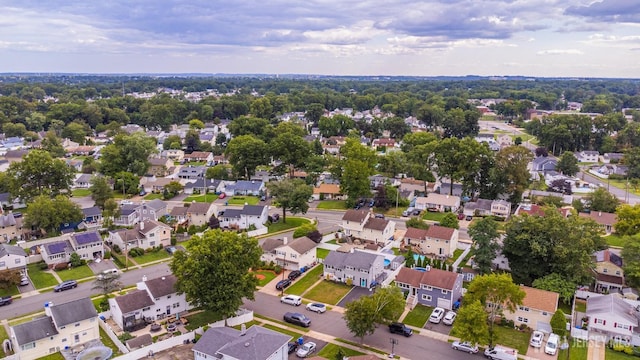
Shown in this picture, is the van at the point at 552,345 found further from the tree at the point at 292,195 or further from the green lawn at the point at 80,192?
the green lawn at the point at 80,192

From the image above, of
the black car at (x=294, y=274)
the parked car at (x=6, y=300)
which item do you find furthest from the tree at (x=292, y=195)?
the parked car at (x=6, y=300)

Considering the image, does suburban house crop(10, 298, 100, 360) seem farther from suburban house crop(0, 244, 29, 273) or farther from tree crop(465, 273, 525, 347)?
tree crop(465, 273, 525, 347)

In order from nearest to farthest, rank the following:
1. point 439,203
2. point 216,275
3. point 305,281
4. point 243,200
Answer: point 216,275 < point 305,281 < point 439,203 < point 243,200

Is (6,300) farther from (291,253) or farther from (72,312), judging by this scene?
(291,253)

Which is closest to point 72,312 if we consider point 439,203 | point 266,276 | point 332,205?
point 266,276

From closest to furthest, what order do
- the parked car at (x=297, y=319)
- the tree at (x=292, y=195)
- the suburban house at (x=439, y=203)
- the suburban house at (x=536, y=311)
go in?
the suburban house at (x=536, y=311) < the parked car at (x=297, y=319) < the tree at (x=292, y=195) < the suburban house at (x=439, y=203)

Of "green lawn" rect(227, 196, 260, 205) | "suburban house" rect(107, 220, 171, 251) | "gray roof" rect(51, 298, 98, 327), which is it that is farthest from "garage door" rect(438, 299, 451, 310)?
"green lawn" rect(227, 196, 260, 205)
